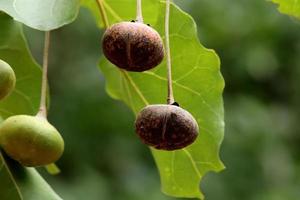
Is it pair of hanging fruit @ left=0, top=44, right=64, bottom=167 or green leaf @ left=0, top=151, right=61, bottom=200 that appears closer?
pair of hanging fruit @ left=0, top=44, right=64, bottom=167

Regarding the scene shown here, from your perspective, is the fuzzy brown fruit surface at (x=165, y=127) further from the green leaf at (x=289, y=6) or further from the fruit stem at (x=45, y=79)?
the green leaf at (x=289, y=6)

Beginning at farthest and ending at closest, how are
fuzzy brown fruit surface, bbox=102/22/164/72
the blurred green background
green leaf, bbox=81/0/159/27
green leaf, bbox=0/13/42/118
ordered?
the blurred green background
green leaf, bbox=81/0/159/27
green leaf, bbox=0/13/42/118
fuzzy brown fruit surface, bbox=102/22/164/72

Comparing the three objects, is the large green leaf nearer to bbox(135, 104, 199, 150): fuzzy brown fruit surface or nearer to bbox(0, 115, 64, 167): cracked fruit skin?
bbox(0, 115, 64, 167): cracked fruit skin

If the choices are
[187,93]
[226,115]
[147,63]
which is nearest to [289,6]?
[187,93]

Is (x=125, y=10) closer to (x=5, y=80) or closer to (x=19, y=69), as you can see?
(x=19, y=69)

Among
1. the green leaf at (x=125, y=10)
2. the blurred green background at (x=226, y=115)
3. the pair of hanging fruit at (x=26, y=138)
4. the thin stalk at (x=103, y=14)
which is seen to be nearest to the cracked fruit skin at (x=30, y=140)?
the pair of hanging fruit at (x=26, y=138)

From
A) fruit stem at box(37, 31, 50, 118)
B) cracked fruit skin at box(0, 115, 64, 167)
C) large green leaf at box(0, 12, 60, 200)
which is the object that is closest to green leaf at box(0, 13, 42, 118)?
large green leaf at box(0, 12, 60, 200)

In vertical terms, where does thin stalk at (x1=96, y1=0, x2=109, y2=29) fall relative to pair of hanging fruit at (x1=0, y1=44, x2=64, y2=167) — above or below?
above
